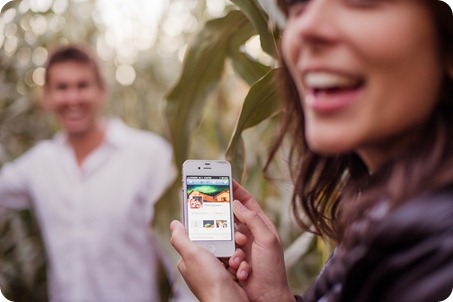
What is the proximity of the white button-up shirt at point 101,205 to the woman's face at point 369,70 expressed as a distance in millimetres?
1017

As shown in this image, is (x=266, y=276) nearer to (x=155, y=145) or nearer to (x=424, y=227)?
(x=424, y=227)

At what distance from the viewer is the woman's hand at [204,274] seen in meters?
0.44

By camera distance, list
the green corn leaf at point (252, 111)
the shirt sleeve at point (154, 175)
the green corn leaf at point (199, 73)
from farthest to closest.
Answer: the shirt sleeve at point (154, 175), the green corn leaf at point (199, 73), the green corn leaf at point (252, 111)

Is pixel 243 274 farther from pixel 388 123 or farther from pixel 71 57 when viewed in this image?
pixel 71 57

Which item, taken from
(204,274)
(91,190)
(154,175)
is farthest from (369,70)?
(91,190)

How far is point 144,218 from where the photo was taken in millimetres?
1356

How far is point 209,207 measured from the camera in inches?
20.3

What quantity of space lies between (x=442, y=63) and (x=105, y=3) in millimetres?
1781

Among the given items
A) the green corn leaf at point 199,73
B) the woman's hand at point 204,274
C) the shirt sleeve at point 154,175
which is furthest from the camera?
the shirt sleeve at point 154,175

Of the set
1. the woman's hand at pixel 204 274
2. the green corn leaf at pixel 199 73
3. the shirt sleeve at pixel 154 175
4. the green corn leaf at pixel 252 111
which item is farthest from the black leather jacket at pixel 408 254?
the shirt sleeve at pixel 154 175

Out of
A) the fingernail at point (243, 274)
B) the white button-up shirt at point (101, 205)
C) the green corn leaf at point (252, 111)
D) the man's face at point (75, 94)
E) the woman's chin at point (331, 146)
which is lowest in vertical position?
the white button-up shirt at point (101, 205)

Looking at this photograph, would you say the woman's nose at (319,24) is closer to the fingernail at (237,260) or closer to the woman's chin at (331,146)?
the woman's chin at (331,146)

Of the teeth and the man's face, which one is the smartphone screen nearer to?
the teeth

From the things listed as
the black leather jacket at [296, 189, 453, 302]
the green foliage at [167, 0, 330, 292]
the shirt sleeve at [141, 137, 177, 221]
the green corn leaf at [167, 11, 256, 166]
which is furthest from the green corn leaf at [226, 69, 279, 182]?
the shirt sleeve at [141, 137, 177, 221]
